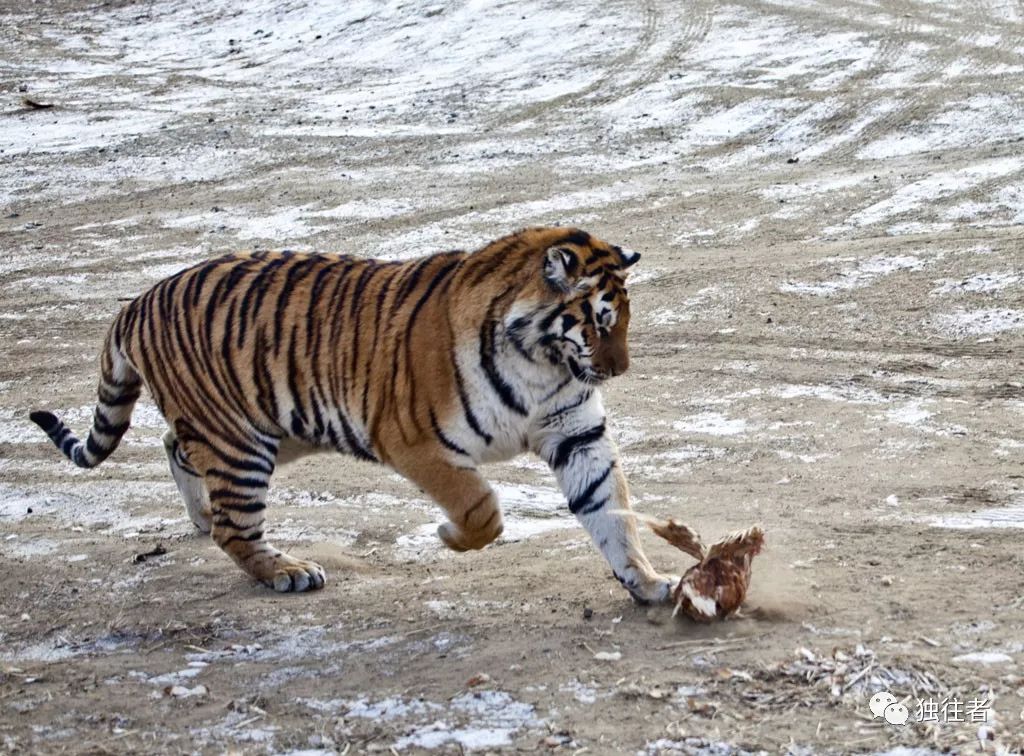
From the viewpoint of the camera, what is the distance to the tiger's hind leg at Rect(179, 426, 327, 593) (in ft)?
18.4

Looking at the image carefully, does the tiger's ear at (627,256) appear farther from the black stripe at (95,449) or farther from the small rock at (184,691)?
the black stripe at (95,449)

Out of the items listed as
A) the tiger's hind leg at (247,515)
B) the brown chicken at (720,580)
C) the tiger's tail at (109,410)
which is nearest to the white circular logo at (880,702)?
the brown chicken at (720,580)

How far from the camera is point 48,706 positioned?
14.8 feet

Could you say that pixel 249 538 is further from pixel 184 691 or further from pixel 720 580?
pixel 720 580

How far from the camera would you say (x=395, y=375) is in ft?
17.1

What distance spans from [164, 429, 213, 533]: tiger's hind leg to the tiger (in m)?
0.03

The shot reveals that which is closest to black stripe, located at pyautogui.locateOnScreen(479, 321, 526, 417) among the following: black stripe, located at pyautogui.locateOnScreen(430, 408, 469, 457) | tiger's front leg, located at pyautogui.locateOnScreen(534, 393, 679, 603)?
tiger's front leg, located at pyautogui.locateOnScreen(534, 393, 679, 603)

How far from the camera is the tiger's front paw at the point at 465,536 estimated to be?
16.5 ft

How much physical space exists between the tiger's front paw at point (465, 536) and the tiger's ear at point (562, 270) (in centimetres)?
86

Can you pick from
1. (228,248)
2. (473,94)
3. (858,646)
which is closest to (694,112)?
(473,94)

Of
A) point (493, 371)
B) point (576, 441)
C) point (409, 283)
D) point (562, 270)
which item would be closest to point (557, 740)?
point (576, 441)

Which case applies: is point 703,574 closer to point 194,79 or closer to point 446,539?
point 446,539

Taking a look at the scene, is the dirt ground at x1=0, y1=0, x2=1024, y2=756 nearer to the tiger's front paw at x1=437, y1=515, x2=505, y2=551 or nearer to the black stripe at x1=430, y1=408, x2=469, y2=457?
the tiger's front paw at x1=437, y1=515, x2=505, y2=551

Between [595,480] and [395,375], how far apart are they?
2.76ft
